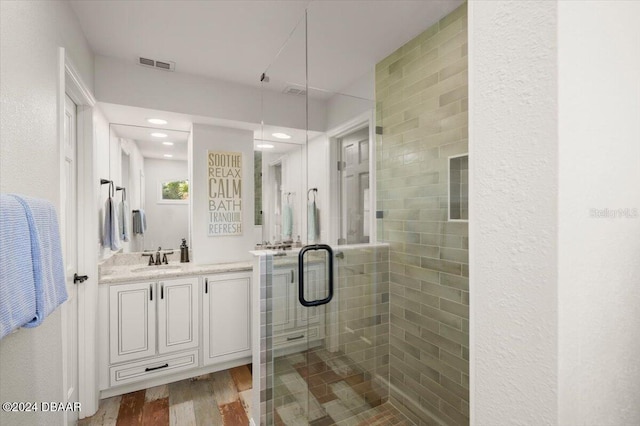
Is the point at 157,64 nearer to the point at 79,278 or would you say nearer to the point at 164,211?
the point at 164,211

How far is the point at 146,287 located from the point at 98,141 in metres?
1.22

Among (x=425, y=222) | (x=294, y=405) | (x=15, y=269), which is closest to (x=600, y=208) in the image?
(x=425, y=222)

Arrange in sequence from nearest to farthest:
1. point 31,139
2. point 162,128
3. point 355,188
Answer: point 31,139 < point 355,188 < point 162,128

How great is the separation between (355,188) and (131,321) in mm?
2039

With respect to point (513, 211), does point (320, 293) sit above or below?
below

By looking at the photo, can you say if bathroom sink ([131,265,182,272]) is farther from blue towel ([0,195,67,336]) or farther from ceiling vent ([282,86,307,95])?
ceiling vent ([282,86,307,95])

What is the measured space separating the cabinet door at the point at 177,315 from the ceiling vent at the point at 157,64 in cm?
171

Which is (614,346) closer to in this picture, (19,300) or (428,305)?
(428,305)

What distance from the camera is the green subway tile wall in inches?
52.8

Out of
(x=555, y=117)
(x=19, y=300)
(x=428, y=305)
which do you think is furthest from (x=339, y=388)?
(x=555, y=117)

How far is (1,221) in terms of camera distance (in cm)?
79

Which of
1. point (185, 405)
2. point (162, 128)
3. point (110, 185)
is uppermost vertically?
point (162, 128)

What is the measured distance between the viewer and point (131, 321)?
7.90 ft

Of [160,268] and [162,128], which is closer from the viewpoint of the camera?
[160,268]
